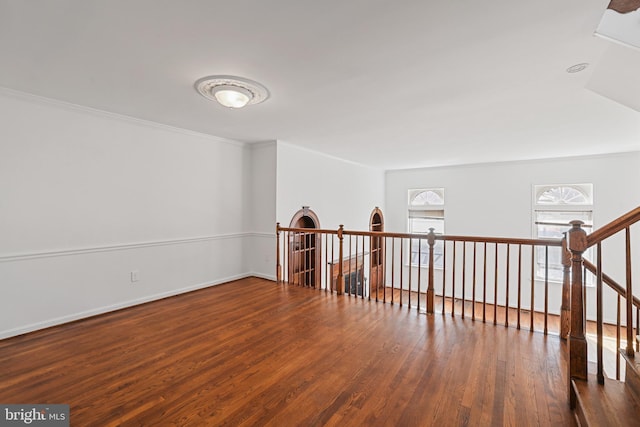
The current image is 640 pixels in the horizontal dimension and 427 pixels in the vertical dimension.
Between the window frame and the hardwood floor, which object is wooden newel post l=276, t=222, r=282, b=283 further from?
the window frame

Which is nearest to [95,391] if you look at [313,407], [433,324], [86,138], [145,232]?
[313,407]

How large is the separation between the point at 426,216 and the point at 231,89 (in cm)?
664

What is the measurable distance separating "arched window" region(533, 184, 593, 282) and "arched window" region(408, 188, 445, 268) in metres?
2.05

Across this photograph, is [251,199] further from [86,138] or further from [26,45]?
[26,45]

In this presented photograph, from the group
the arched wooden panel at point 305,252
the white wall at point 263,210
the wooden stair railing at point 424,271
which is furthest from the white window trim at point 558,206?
the white wall at point 263,210

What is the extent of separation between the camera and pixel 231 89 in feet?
8.60

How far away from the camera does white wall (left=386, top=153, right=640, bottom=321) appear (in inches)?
223

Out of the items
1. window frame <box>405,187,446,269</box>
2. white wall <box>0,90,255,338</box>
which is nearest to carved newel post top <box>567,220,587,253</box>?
white wall <box>0,90,255,338</box>

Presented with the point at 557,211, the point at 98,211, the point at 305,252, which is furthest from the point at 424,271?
the point at 98,211

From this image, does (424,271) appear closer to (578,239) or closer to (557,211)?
(557,211)

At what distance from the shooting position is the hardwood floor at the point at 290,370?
1.78 meters

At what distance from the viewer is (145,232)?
3877mm

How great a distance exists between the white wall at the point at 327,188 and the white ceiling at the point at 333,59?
138cm

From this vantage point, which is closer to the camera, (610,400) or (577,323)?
(610,400)
